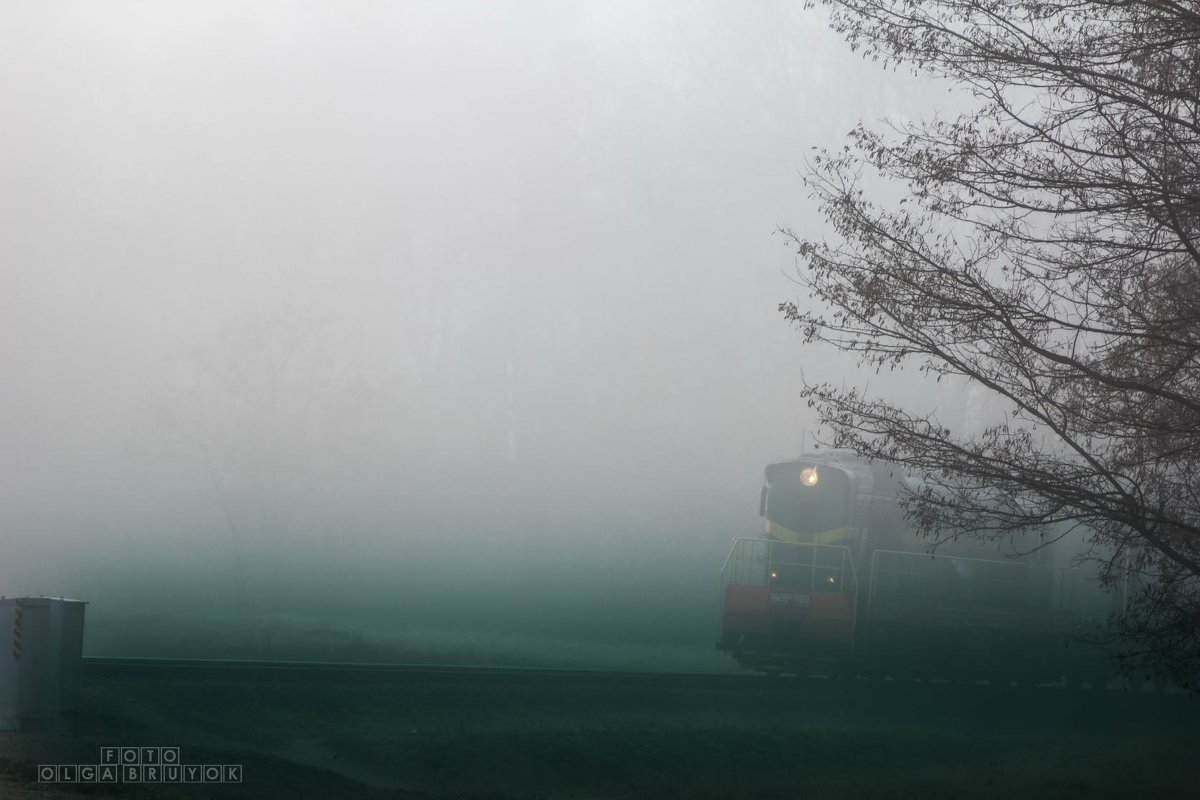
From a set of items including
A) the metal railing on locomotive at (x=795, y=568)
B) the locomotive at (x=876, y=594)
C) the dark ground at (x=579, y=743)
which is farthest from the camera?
the metal railing on locomotive at (x=795, y=568)

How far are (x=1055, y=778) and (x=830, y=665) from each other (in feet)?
18.1

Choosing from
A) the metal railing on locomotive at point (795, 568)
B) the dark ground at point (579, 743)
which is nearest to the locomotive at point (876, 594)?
the metal railing on locomotive at point (795, 568)

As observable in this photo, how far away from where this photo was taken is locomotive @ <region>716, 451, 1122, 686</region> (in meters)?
17.3

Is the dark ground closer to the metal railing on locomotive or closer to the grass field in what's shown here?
the grass field

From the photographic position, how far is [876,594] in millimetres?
17344

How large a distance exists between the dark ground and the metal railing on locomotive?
5.35ft

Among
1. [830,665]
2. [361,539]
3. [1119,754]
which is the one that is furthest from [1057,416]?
[361,539]

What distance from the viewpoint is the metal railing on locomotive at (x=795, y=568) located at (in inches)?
687

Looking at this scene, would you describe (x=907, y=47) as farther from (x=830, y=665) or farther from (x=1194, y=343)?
(x=830, y=665)

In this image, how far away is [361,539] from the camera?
34969 mm

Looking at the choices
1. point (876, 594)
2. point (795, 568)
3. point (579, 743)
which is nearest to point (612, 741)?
point (579, 743)

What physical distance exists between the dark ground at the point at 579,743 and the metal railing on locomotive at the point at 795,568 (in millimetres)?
1630

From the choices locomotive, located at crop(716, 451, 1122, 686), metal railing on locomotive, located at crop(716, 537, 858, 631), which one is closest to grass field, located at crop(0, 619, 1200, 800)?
locomotive, located at crop(716, 451, 1122, 686)

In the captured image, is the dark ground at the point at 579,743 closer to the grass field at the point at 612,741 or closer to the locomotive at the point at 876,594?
the grass field at the point at 612,741
